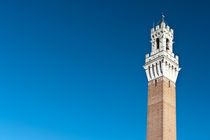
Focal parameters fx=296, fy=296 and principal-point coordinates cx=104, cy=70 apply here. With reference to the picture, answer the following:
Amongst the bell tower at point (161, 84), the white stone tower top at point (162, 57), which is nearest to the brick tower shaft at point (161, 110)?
the bell tower at point (161, 84)

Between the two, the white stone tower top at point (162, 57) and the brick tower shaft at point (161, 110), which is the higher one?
the white stone tower top at point (162, 57)

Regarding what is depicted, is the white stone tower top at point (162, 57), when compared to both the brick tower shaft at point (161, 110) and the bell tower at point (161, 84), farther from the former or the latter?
the brick tower shaft at point (161, 110)

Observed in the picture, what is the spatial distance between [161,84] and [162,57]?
172 inches

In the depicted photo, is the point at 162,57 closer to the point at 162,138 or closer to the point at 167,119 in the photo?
the point at 167,119

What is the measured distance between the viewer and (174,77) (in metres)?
44.4

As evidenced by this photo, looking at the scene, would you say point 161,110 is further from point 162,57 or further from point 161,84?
point 162,57

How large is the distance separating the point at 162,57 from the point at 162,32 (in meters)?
5.32

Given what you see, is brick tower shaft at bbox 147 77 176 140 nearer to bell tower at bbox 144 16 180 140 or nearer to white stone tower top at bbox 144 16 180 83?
bell tower at bbox 144 16 180 140

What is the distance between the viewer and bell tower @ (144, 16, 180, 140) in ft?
128

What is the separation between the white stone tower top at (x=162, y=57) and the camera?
1713 inches

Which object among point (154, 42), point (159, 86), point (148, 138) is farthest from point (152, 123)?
point (154, 42)

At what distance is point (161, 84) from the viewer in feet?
137

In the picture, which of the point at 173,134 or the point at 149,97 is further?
the point at 149,97

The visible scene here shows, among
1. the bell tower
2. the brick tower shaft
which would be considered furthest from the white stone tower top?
the brick tower shaft
